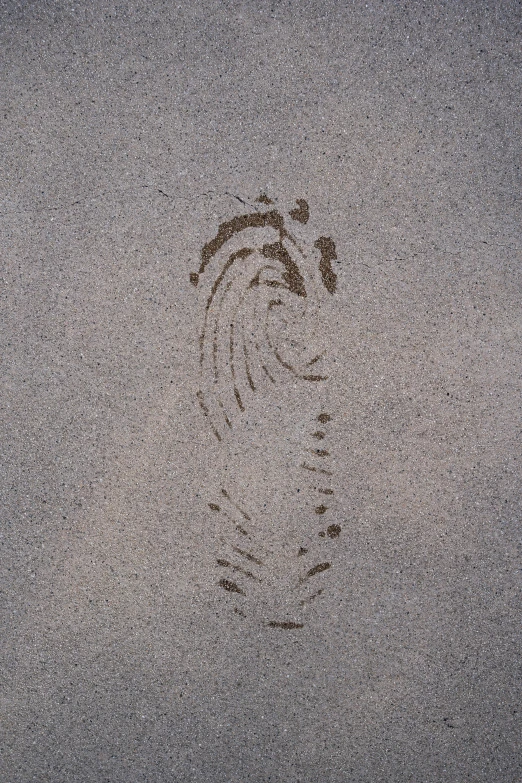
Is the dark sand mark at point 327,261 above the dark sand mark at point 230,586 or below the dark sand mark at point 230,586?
above

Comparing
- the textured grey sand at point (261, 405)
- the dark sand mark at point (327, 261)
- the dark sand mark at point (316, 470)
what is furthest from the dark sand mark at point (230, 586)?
the dark sand mark at point (327, 261)

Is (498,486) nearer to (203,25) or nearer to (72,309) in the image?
(72,309)

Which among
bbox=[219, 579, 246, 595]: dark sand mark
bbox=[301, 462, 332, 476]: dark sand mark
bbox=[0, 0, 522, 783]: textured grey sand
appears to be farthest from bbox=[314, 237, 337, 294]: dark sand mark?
bbox=[219, 579, 246, 595]: dark sand mark

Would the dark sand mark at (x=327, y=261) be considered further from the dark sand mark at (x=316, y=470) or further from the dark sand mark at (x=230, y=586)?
the dark sand mark at (x=230, y=586)

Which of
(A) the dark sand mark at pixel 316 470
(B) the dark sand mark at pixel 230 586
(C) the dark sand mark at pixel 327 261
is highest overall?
(C) the dark sand mark at pixel 327 261

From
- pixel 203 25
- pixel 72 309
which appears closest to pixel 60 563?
pixel 72 309

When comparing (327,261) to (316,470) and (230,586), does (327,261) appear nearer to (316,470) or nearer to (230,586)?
(316,470)

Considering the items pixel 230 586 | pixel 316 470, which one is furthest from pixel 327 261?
pixel 230 586

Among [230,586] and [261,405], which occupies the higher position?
[261,405]

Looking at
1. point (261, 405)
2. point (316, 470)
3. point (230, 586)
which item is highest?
point (261, 405)

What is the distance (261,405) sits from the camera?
2.79 meters

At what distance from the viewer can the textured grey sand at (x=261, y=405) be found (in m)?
→ 2.74

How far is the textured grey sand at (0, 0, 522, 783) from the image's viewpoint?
274 centimetres

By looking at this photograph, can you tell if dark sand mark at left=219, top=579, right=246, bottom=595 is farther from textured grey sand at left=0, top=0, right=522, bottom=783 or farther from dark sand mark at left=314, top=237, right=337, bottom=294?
dark sand mark at left=314, top=237, right=337, bottom=294
